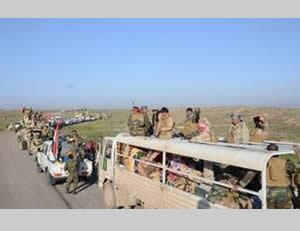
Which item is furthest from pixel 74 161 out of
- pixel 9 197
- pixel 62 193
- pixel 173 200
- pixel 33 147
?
pixel 33 147

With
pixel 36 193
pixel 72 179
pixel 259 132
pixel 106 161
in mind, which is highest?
pixel 259 132

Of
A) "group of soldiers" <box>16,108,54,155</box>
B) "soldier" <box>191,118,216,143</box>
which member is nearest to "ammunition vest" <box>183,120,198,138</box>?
"soldier" <box>191,118,216,143</box>

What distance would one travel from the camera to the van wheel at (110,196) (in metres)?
9.76

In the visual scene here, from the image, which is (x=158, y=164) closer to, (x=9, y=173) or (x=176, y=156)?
(x=176, y=156)

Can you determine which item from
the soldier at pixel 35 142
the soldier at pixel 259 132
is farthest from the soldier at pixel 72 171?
the soldier at pixel 35 142

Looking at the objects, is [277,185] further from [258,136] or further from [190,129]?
[190,129]

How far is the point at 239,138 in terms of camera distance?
8.20 m

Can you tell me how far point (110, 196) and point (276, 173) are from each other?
210 inches

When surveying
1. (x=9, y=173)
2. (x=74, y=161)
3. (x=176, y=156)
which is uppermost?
(x=176, y=156)

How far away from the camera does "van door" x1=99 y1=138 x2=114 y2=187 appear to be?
1008 cm

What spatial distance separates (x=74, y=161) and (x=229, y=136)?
18.0 ft

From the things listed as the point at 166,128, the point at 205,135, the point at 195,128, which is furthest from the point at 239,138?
the point at 166,128

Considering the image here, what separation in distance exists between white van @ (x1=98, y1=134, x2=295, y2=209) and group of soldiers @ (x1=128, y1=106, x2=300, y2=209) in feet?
0.39

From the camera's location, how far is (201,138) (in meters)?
8.02
